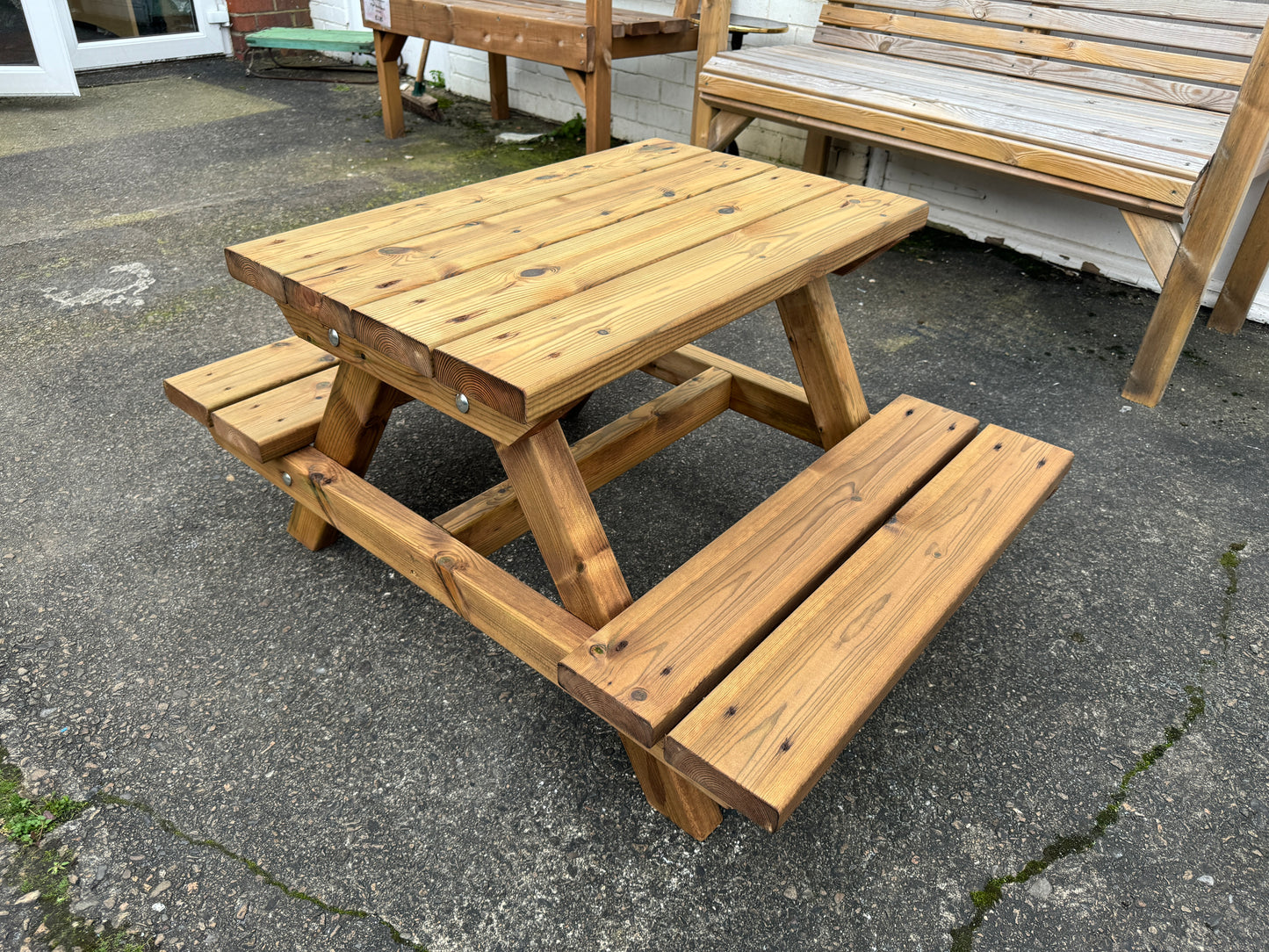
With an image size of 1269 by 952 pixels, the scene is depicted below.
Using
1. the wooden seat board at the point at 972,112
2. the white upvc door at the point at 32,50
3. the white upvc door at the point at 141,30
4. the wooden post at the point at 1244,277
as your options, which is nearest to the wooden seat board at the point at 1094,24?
the wooden seat board at the point at 972,112

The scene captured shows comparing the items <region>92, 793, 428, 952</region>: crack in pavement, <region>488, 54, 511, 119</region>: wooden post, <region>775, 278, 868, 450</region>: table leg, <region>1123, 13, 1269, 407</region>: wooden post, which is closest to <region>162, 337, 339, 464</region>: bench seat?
<region>92, 793, 428, 952</region>: crack in pavement

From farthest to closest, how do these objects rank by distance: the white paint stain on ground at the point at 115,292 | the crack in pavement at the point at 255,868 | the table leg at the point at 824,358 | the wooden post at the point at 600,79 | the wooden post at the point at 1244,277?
1. the wooden post at the point at 600,79
2. the white paint stain on ground at the point at 115,292
3. the wooden post at the point at 1244,277
4. the table leg at the point at 824,358
5. the crack in pavement at the point at 255,868

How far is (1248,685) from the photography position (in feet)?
5.55

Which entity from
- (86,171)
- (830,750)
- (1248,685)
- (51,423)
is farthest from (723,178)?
(86,171)

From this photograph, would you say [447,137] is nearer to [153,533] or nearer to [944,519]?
[153,533]

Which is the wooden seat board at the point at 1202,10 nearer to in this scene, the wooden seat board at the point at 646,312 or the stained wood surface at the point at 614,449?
the wooden seat board at the point at 646,312

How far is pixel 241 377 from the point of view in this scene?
1861 millimetres

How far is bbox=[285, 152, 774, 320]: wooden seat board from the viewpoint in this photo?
4.34 ft

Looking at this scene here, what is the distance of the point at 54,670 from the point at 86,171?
350 cm

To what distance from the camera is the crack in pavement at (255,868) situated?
4.13 ft

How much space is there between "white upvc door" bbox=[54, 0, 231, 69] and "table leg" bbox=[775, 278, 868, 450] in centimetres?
597

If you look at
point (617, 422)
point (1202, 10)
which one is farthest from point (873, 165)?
point (617, 422)

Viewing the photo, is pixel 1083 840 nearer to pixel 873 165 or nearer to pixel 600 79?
pixel 873 165

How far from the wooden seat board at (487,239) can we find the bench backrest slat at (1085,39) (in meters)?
1.80
